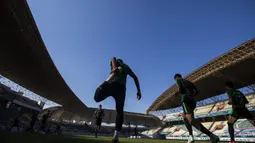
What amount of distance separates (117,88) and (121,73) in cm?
34

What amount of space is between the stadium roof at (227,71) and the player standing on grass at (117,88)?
15.9 m

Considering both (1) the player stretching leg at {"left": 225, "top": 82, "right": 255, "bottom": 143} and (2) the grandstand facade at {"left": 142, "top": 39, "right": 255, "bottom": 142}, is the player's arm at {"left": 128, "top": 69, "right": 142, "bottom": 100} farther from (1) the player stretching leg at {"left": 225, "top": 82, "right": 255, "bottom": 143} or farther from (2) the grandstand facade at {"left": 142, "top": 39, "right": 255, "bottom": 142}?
(2) the grandstand facade at {"left": 142, "top": 39, "right": 255, "bottom": 142}

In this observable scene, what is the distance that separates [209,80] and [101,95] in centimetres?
3331

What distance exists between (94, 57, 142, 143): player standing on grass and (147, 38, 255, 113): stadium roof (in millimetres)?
15877

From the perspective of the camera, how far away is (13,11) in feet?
52.2

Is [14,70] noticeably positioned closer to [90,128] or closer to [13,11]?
[13,11]

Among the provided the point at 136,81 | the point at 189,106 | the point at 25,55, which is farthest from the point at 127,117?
the point at 136,81

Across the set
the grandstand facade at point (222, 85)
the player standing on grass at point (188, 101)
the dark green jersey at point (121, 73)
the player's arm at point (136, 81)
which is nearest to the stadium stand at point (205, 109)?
the grandstand facade at point (222, 85)

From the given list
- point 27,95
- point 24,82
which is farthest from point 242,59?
point 27,95

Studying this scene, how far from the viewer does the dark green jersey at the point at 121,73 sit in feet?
10.8

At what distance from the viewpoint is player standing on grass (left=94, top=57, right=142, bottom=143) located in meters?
3.11

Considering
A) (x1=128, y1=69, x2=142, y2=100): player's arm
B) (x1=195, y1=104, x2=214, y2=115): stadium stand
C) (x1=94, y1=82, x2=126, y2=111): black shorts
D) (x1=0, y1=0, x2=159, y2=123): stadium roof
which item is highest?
(x1=0, y1=0, x2=159, y2=123): stadium roof

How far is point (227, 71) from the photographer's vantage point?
2727cm

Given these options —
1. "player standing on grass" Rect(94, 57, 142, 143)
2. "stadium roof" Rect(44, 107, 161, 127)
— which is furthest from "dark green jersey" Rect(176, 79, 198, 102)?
"stadium roof" Rect(44, 107, 161, 127)
